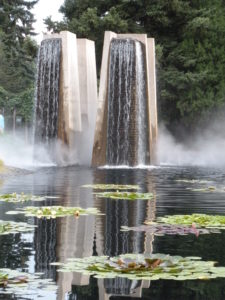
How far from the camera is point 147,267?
530 cm

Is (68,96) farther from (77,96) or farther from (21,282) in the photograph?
(21,282)

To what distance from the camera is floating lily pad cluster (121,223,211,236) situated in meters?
7.50

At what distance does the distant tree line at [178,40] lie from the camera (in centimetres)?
3625

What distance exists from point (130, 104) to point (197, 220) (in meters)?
19.7

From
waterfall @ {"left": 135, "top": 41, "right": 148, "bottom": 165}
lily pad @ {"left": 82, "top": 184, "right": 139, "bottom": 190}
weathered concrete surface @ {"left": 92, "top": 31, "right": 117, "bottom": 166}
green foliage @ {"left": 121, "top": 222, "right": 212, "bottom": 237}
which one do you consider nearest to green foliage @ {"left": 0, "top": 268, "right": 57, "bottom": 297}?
green foliage @ {"left": 121, "top": 222, "right": 212, "bottom": 237}

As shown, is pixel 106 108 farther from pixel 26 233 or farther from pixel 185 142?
pixel 26 233

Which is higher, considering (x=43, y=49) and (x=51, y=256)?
(x=43, y=49)

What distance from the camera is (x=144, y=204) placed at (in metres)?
10.5

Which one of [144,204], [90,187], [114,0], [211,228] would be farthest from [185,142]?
[211,228]

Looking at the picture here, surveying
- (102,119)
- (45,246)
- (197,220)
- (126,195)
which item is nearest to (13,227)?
(45,246)

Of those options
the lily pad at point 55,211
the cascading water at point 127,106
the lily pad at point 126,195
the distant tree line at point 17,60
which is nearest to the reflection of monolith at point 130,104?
the cascading water at point 127,106

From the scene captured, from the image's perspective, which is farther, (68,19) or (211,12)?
(68,19)

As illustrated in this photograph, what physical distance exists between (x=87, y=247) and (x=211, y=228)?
2.06m

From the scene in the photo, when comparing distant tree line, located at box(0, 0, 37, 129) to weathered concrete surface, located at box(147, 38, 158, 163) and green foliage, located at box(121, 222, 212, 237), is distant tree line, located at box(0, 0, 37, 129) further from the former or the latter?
green foliage, located at box(121, 222, 212, 237)
